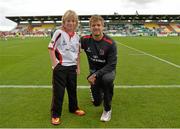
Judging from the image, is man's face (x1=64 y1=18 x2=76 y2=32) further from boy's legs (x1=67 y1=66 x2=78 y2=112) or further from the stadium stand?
the stadium stand

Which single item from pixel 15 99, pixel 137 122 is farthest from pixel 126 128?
pixel 15 99

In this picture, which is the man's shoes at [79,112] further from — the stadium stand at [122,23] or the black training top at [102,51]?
the stadium stand at [122,23]

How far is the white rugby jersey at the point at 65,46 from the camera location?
5266 mm

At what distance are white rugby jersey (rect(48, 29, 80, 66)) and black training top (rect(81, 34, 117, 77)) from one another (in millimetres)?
215

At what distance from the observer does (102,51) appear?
553 cm

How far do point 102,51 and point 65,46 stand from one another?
2.03ft

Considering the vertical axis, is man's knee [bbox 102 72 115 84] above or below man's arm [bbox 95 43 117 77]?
below

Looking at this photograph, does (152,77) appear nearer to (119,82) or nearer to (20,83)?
(119,82)

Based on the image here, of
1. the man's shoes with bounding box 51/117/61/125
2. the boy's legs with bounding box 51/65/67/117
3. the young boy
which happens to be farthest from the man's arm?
the man's shoes with bounding box 51/117/61/125

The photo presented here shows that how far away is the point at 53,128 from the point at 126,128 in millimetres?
1044

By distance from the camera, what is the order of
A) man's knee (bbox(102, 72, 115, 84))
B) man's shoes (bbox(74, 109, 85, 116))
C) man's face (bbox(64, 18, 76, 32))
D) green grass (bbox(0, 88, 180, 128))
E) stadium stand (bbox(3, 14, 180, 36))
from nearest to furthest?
green grass (bbox(0, 88, 180, 128))
man's face (bbox(64, 18, 76, 32))
man's knee (bbox(102, 72, 115, 84))
man's shoes (bbox(74, 109, 85, 116))
stadium stand (bbox(3, 14, 180, 36))

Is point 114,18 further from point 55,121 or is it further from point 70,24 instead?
point 55,121

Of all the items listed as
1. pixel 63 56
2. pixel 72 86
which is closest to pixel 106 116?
pixel 72 86

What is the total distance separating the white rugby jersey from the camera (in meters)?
5.27
